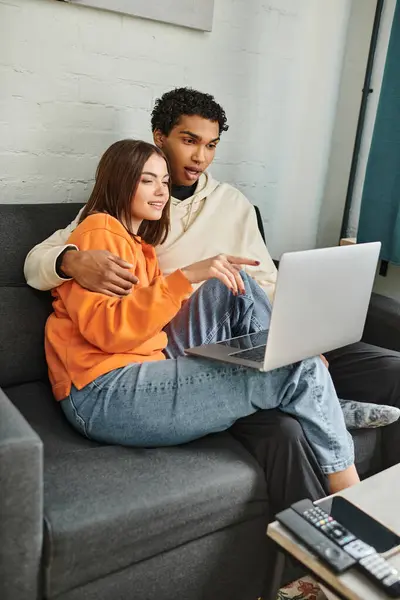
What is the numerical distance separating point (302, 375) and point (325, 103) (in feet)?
5.01

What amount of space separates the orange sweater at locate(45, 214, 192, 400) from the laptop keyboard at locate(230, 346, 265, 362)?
0.57ft

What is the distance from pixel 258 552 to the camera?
142 centimetres

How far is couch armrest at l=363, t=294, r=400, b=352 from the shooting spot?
1970 mm

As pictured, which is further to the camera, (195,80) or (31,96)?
(195,80)

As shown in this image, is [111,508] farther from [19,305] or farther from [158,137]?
[158,137]

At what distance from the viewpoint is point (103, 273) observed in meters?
1.40

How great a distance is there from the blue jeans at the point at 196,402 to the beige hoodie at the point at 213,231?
1.75 feet

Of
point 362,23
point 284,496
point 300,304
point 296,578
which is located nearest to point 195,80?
point 362,23

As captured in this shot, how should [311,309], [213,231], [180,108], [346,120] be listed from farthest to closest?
1. [346,120]
2. [213,231]
3. [180,108]
4. [311,309]

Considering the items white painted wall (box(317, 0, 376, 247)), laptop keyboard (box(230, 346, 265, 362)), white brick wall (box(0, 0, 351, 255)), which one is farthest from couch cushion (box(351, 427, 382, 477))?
white painted wall (box(317, 0, 376, 247))

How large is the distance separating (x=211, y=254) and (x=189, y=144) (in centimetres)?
34

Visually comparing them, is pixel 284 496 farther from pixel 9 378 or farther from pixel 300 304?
pixel 9 378

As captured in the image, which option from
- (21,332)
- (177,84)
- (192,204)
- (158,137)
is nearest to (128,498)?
(21,332)

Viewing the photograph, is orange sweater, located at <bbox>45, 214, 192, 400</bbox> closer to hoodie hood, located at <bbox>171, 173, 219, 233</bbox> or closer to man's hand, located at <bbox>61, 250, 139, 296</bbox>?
man's hand, located at <bbox>61, 250, 139, 296</bbox>
